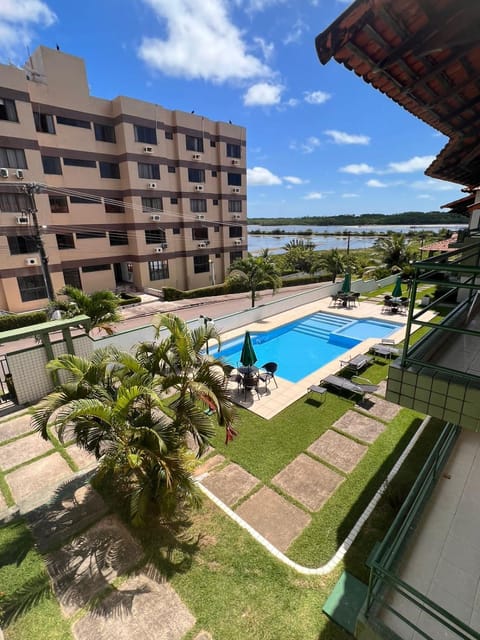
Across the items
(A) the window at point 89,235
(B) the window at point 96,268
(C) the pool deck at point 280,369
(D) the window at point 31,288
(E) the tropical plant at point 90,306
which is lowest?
(C) the pool deck at point 280,369

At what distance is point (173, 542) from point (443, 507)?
4.77 meters

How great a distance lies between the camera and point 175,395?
36.4ft

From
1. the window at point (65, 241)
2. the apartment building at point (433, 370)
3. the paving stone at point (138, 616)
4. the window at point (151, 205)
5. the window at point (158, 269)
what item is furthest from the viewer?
the window at point (158, 269)

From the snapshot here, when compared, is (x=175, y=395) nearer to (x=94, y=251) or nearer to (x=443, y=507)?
(x=443, y=507)

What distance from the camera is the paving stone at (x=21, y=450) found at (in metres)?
8.17

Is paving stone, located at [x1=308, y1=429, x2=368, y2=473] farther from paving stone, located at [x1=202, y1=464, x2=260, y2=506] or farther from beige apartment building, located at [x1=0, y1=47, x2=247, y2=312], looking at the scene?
beige apartment building, located at [x1=0, y1=47, x2=247, y2=312]

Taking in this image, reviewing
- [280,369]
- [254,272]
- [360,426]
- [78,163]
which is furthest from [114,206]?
[360,426]

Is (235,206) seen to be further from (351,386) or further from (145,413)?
(145,413)

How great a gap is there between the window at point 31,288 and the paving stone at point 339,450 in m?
26.0

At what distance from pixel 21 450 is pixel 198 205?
3139 cm

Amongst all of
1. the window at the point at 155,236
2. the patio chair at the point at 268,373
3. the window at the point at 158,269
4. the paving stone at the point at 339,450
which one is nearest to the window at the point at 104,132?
the window at the point at 155,236

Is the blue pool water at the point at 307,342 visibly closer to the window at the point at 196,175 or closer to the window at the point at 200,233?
the window at the point at 200,233

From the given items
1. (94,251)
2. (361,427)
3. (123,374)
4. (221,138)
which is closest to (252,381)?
(361,427)

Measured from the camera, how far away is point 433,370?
12.8ft
